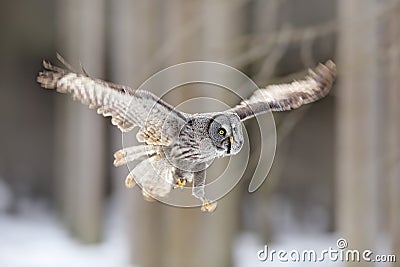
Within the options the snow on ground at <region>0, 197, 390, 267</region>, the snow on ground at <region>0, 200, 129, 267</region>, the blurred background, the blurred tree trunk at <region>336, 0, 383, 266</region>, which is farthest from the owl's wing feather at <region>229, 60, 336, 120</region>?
the blurred tree trunk at <region>336, 0, 383, 266</region>

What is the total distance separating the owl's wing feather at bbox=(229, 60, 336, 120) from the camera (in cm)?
33

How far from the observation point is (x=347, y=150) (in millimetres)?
1532

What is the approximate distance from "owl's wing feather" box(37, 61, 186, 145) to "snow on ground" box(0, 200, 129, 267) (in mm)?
926

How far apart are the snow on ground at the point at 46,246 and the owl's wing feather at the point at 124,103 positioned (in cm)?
93

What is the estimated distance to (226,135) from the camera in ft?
0.90

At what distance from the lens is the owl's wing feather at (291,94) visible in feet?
1.09

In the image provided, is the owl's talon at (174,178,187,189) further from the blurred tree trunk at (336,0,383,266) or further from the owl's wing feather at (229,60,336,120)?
the blurred tree trunk at (336,0,383,266)

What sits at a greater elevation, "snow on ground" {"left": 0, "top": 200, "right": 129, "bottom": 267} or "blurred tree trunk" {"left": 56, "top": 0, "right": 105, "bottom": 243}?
"blurred tree trunk" {"left": 56, "top": 0, "right": 105, "bottom": 243}

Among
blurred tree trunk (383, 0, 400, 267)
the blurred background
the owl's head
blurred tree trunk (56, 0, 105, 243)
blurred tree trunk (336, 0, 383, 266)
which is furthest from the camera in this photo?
blurred tree trunk (56, 0, 105, 243)

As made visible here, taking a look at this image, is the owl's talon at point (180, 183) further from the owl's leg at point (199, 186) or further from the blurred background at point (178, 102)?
the blurred background at point (178, 102)

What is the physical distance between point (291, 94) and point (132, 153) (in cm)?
10

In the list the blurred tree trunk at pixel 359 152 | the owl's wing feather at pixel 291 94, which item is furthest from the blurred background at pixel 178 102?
the owl's wing feather at pixel 291 94

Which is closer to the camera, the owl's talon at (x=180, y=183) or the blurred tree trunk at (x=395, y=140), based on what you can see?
the owl's talon at (x=180, y=183)

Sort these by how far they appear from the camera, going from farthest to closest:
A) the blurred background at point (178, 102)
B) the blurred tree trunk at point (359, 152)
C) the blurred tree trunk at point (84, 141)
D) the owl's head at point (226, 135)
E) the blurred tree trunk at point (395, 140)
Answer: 1. the blurred tree trunk at point (84, 141)
2. the blurred tree trunk at point (359, 152)
3. the blurred background at point (178, 102)
4. the blurred tree trunk at point (395, 140)
5. the owl's head at point (226, 135)
